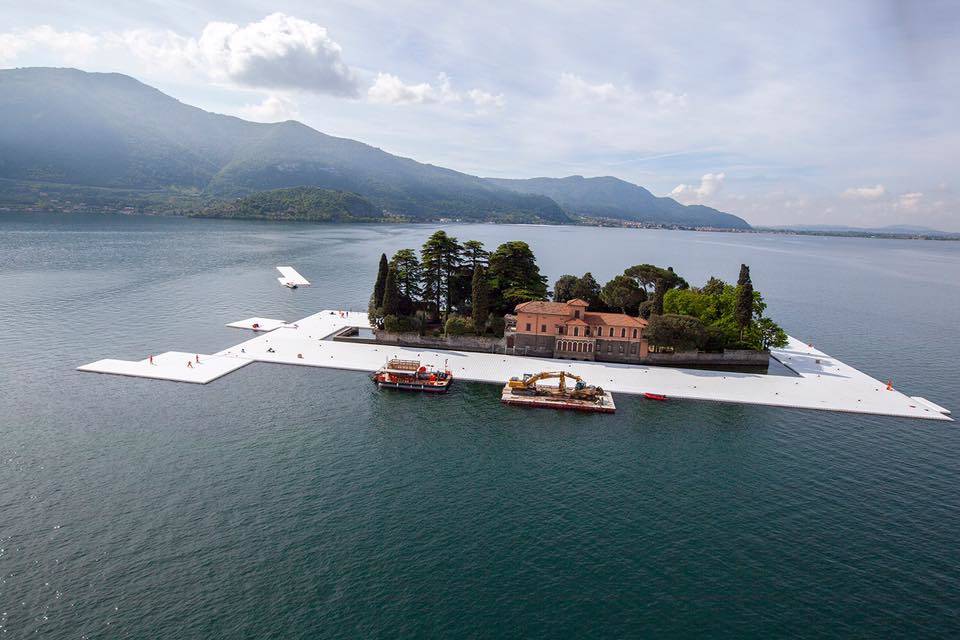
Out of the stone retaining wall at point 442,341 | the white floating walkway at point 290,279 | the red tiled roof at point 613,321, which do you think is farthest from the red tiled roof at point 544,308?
the white floating walkway at point 290,279

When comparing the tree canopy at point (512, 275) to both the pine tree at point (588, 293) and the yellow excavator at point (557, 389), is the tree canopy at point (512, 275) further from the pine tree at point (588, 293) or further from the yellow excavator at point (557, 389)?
the yellow excavator at point (557, 389)

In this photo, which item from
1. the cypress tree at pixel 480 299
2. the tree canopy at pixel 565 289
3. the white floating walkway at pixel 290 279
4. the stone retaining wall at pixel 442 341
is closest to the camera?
the cypress tree at pixel 480 299

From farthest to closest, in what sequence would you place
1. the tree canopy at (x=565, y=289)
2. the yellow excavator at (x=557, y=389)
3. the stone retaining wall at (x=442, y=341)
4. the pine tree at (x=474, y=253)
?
the tree canopy at (x=565, y=289), the pine tree at (x=474, y=253), the stone retaining wall at (x=442, y=341), the yellow excavator at (x=557, y=389)

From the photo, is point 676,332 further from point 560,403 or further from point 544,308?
point 560,403

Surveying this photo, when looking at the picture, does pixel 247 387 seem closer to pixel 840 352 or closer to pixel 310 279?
pixel 310 279

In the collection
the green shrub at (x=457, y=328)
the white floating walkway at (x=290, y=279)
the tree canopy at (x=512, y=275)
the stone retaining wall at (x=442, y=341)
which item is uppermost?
the tree canopy at (x=512, y=275)

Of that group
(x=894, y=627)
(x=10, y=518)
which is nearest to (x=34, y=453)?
(x=10, y=518)

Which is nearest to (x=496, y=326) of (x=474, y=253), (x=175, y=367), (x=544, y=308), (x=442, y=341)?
(x=544, y=308)

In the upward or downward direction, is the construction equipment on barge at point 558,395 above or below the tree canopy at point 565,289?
below
